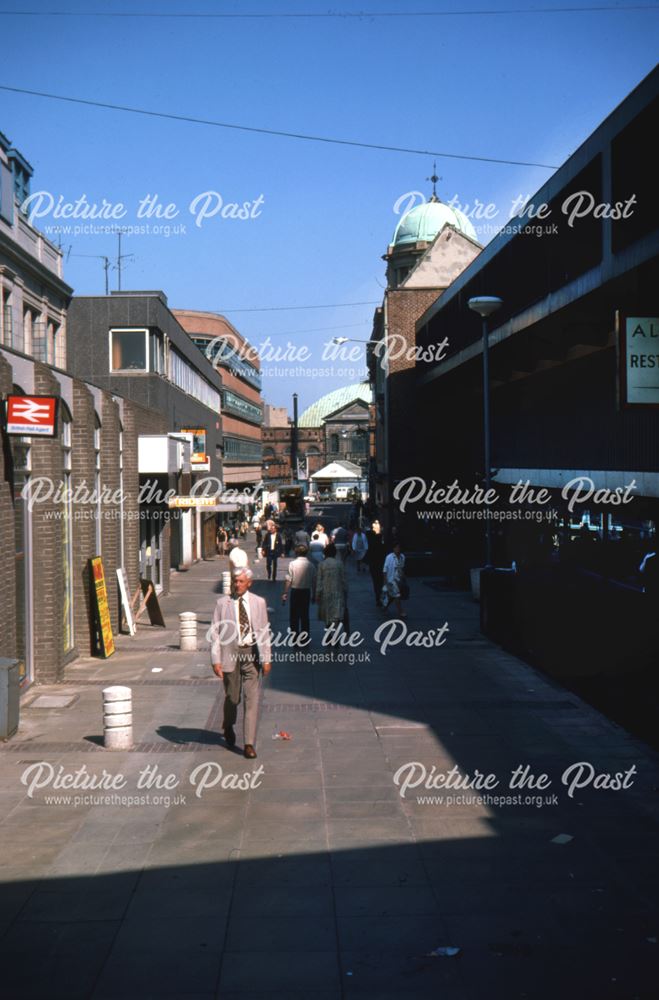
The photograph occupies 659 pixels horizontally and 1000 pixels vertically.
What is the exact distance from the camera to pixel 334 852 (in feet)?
24.6

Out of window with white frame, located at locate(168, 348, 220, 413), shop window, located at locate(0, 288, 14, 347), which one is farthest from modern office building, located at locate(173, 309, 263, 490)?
shop window, located at locate(0, 288, 14, 347)

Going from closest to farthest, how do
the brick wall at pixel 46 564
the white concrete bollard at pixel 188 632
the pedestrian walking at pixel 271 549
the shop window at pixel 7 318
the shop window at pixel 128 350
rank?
the brick wall at pixel 46 564 < the white concrete bollard at pixel 188 632 < the shop window at pixel 7 318 < the pedestrian walking at pixel 271 549 < the shop window at pixel 128 350

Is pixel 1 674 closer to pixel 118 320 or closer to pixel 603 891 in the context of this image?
pixel 603 891

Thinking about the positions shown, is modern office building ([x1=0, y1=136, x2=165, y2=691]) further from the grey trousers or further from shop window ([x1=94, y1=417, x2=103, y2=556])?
the grey trousers

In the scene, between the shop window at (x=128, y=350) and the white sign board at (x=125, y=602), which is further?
the shop window at (x=128, y=350)

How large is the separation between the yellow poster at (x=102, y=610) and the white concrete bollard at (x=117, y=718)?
6.74m

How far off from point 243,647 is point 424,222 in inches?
2522

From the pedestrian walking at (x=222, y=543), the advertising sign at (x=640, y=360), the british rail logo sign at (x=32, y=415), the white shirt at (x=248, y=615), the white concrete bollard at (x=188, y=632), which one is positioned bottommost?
the pedestrian walking at (x=222, y=543)

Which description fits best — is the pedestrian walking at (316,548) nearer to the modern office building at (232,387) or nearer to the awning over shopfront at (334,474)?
the modern office building at (232,387)

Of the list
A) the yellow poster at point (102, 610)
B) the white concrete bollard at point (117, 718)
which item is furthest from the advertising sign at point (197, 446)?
the white concrete bollard at point (117, 718)

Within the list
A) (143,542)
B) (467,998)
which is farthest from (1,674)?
(143,542)

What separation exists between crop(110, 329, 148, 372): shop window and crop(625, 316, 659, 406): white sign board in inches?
1001

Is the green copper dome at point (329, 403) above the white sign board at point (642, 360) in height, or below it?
above

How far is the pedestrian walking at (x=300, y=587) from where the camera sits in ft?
56.1
